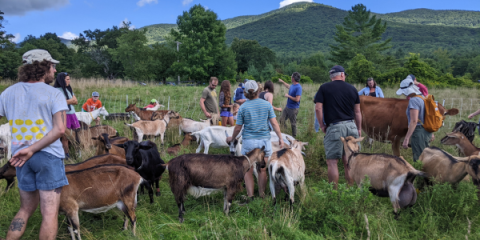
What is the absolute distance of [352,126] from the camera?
4480mm

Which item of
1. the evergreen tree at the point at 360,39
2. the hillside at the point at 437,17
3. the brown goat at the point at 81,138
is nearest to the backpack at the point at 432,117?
the brown goat at the point at 81,138

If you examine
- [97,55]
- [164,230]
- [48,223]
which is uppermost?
[97,55]

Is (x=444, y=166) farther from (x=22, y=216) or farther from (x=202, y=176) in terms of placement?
(x=22, y=216)

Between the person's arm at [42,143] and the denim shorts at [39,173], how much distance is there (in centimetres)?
5

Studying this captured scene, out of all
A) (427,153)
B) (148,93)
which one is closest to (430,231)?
(427,153)

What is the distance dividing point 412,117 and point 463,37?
137 meters

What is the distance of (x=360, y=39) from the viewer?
158 ft

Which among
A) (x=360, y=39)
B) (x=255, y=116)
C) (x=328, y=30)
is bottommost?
(x=255, y=116)

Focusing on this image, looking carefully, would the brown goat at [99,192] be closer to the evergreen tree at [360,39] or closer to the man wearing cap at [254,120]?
the man wearing cap at [254,120]

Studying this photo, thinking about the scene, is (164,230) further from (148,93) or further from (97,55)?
(97,55)

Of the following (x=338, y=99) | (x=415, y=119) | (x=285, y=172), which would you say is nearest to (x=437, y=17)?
(x=415, y=119)

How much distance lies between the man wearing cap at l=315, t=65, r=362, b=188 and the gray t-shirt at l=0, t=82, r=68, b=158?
3.42 metres

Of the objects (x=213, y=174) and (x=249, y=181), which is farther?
(x=249, y=181)

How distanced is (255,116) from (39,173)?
2.59 metres
